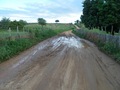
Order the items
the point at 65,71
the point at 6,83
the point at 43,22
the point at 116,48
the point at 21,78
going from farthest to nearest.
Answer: the point at 43,22
the point at 116,48
the point at 65,71
the point at 21,78
the point at 6,83

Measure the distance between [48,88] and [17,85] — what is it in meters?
1.26

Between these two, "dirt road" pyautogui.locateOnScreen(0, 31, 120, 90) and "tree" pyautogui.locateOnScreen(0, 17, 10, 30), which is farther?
"tree" pyautogui.locateOnScreen(0, 17, 10, 30)

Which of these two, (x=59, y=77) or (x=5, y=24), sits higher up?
(x=5, y=24)

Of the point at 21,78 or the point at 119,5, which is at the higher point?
the point at 119,5

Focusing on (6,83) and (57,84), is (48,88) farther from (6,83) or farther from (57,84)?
(6,83)

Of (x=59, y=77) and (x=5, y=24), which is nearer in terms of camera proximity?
(x=59, y=77)

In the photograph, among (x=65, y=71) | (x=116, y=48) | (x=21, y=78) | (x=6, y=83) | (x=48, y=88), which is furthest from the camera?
(x=116, y=48)

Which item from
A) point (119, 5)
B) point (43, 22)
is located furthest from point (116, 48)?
point (43, 22)

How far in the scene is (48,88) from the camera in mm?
9000

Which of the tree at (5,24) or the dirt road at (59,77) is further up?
the tree at (5,24)

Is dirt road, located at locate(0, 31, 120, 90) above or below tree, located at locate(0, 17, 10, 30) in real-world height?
below

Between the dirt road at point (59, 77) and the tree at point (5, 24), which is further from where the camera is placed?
the tree at point (5, 24)

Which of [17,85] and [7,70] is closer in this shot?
[17,85]

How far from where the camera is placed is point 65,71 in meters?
12.1
